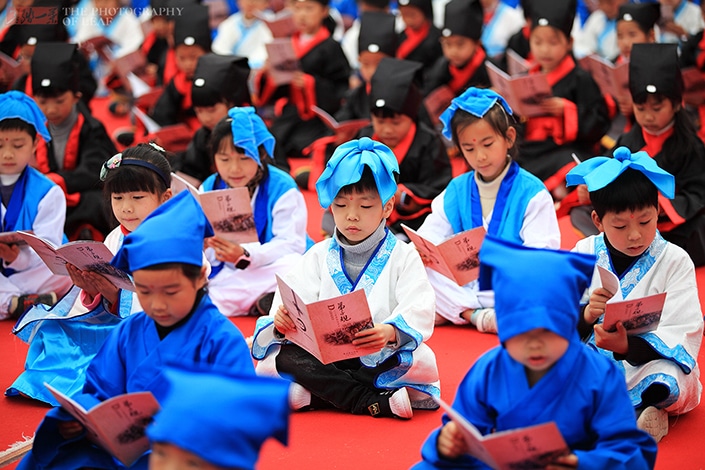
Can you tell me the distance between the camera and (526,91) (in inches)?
233

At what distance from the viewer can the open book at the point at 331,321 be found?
308cm

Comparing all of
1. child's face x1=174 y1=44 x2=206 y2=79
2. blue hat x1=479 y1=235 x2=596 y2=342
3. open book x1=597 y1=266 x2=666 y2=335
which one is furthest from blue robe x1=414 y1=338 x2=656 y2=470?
child's face x1=174 y1=44 x2=206 y2=79

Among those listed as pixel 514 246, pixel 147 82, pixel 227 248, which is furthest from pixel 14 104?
pixel 147 82

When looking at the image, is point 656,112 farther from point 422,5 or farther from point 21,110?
point 422,5

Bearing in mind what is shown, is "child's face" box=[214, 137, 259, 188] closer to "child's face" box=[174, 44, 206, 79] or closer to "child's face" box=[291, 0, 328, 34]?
"child's face" box=[174, 44, 206, 79]

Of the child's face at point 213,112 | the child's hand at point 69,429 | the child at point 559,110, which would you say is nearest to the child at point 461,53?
the child at point 559,110

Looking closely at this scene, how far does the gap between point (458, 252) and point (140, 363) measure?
162cm

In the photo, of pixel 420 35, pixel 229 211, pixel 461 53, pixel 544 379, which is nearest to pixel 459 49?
pixel 461 53

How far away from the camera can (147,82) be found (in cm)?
859

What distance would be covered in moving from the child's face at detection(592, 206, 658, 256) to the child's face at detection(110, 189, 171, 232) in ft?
5.25

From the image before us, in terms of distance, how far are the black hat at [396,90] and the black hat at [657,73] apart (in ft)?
3.71

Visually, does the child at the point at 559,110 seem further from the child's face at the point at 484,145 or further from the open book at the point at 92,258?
the open book at the point at 92,258

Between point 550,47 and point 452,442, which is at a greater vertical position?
point 550,47

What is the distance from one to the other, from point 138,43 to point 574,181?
7.23 meters
